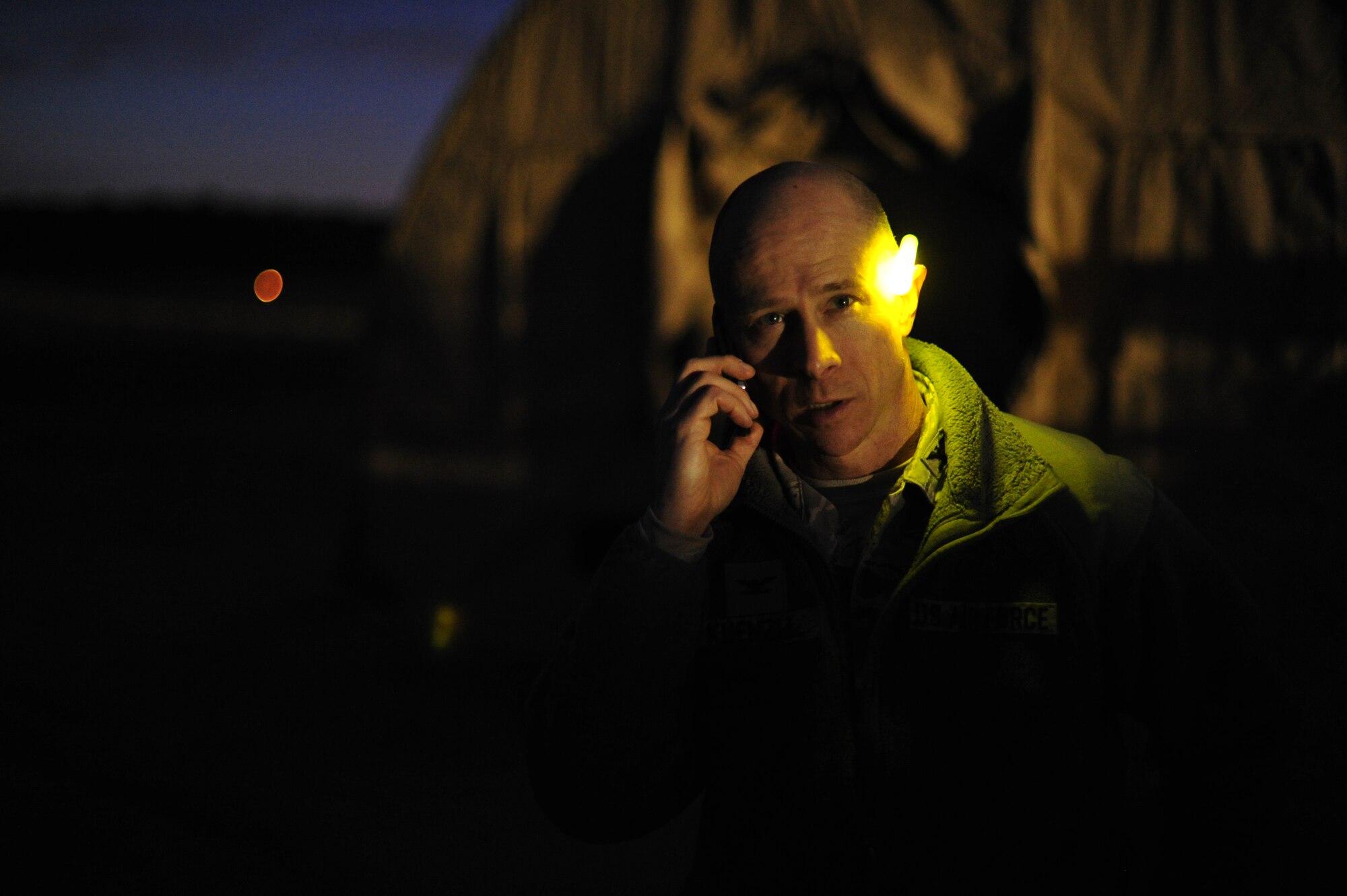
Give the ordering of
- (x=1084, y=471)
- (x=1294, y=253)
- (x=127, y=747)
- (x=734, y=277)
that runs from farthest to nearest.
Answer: (x=127, y=747) < (x=1294, y=253) < (x=734, y=277) < (x=1084, y=471)

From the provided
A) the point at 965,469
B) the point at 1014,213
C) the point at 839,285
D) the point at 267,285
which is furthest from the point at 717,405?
the point at 267,285

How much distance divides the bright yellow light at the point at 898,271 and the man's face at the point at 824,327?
11mm

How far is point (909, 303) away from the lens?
6.29ft

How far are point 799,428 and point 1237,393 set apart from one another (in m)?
2.65

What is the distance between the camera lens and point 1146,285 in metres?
3.89

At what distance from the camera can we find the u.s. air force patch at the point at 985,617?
64.2 inches

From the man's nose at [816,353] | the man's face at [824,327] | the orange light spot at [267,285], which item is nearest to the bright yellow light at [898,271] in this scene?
Result: the man's face at [824,327]

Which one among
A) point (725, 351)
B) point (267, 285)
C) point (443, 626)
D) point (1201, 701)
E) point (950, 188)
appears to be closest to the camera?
point (1201, 701)

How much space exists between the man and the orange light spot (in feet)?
100

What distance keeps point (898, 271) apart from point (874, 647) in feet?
2.09

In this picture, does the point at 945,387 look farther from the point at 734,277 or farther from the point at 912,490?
the point at 734,277

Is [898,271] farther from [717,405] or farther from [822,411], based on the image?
[717,405]

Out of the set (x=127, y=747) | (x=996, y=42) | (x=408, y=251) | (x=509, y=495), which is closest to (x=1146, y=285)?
(x=996, y=42)

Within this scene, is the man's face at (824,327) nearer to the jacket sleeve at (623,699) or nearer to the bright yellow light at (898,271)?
the bright yellow light at (898,271)
